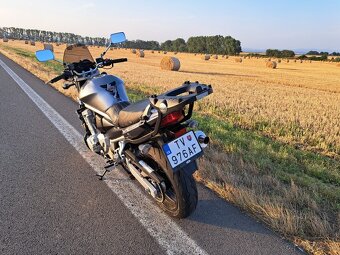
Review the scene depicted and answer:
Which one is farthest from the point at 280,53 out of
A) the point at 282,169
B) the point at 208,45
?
the point at 282,169

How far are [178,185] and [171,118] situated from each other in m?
0.66

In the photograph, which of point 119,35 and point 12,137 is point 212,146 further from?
point 12,137

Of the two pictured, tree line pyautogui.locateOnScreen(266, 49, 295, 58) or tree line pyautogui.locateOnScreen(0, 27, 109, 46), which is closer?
tree line pyautogui.locateOnScreen(266, 49, 295, 58)

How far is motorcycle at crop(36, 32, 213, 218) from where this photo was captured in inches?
113

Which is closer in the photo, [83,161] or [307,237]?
[307,237]

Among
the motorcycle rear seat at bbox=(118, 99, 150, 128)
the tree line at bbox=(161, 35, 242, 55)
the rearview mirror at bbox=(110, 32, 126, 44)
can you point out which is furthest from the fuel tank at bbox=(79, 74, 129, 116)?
the tree line at bbox=(161, 35, 242, 55)

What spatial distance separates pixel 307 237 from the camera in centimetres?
301

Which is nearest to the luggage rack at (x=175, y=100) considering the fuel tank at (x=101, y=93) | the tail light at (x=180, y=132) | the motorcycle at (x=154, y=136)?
the motorcycle at (x=154, y=136)

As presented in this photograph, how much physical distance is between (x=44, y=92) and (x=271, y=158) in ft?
26.6

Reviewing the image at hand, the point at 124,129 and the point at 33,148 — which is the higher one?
the point at 124,129

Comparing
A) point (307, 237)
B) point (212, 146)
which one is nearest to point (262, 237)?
point (307, 237)

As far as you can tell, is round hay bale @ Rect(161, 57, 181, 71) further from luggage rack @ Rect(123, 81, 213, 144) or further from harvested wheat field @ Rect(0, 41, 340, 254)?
luggage rack @ Rect(123, 81, 213, 144)

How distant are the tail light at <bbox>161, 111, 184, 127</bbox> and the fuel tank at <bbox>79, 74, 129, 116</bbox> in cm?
119

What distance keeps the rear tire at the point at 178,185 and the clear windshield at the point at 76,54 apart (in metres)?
2.27
